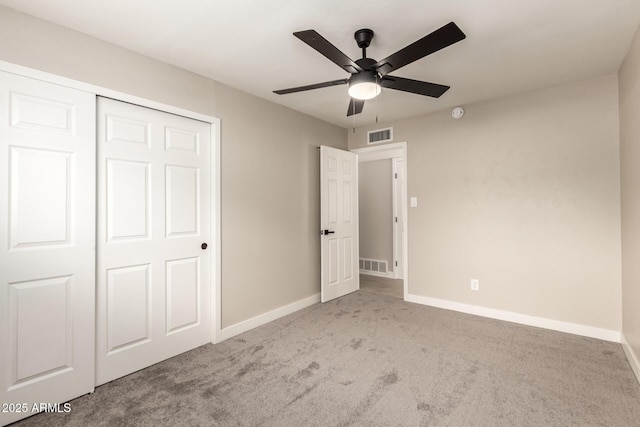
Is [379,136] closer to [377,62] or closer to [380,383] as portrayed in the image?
[377,62]

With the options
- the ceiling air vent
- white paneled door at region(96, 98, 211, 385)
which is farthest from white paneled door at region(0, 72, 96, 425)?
the ceiling air vent

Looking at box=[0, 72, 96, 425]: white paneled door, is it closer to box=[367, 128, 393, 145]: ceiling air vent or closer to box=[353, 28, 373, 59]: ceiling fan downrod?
box=[353, 28, 373, 59]: ceiling fan downrod

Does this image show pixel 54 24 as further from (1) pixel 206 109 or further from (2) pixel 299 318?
(2) pixel 299 318

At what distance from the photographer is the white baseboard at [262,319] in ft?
9.63

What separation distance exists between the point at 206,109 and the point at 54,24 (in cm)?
111

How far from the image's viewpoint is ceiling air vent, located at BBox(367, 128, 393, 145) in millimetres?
4230

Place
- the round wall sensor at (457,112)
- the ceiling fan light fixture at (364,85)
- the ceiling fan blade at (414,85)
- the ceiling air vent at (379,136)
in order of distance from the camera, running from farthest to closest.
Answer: the ceiling air vent at (379,136) → the round wall sensor at (457,112) → the ceiling fan blade at (414,85) → the ceiling fan light fixture at (364,85)

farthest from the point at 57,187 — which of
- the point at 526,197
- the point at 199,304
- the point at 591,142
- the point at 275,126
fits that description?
the point at 591,142

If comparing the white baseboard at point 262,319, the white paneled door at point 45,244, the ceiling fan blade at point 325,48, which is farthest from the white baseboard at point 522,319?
the white paneled door at point 45,244

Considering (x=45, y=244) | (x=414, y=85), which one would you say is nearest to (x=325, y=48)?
(x=414, y=85)

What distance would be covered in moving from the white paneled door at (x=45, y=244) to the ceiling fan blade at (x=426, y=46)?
2053mm

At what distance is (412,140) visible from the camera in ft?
13.2

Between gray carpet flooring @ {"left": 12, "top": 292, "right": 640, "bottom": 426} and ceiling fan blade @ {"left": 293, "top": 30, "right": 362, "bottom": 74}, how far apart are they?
2146mm

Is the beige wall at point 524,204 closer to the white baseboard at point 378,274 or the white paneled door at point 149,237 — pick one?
the white baseboard at point 378,274
